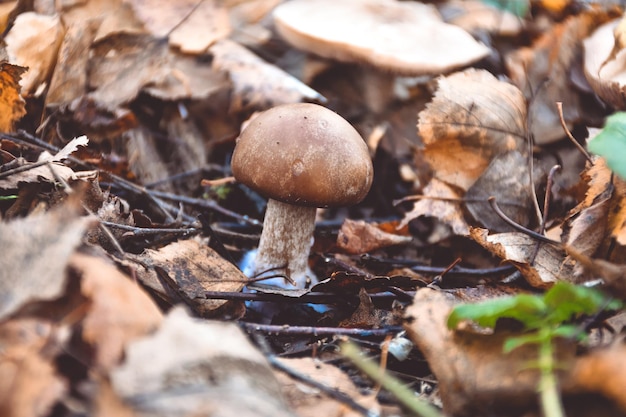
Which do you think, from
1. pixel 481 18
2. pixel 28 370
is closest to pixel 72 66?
pixel 28 370

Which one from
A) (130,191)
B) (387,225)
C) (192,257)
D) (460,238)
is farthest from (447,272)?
(130,191)

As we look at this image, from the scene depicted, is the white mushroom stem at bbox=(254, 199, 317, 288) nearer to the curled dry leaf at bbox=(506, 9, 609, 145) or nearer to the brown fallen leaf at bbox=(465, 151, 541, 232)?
the brown fallen leaf at bbox=(465, 151, 541, 232)

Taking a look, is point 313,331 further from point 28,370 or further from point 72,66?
point 72,66

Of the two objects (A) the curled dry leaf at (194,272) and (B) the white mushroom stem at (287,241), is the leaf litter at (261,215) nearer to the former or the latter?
(A) the curled dry leaf at (194,272)

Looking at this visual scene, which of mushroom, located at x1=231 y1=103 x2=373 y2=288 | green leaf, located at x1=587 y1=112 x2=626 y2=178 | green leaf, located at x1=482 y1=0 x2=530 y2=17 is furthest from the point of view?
green leaf, located at x1=482 y1=0 x2=530 y2=17

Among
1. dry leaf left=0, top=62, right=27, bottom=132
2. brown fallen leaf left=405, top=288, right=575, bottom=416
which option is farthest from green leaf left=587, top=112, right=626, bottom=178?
dry leaf left=0, top=62, right=27, bottom=132

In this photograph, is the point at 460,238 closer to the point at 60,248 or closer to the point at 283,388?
the point at 283,388
